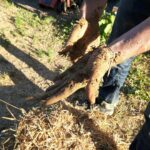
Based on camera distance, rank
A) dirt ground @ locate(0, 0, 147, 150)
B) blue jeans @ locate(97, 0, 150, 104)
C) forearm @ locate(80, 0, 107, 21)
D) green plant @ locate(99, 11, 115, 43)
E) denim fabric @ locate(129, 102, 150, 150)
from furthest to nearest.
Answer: green plant @ locate(99, 11, 115, 43), dirt ground @ locate(0, 0, 147, 150), blue jeans @ locate(97, 0, 150, 104), forearm @ locate(80, 0, 107, 21), denim fabric @ locate(129, 102, 150, 150)

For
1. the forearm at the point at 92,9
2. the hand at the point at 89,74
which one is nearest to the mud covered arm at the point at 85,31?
the forearm at the point at 92,9

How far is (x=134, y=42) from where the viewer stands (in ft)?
7.65

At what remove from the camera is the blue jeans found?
344 centimetres

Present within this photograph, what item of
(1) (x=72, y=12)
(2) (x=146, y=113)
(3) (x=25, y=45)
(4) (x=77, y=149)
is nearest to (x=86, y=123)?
(4) (x=77, y=149)

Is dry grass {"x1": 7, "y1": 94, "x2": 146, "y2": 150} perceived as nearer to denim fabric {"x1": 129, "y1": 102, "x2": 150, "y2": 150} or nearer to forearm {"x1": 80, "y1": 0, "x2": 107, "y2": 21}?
denim fabric {"x1": 129, "y1": 102, "x2": 150, "y2": 150}

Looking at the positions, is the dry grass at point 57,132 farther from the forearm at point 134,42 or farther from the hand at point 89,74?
the forearm at point 134,42

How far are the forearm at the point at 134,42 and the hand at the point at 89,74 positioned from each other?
61 mm

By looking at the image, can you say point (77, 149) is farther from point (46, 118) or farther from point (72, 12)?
point (72, 12)

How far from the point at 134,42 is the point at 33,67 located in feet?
8.68

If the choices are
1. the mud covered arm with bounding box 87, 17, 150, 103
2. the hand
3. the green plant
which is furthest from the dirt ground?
the mud covered arm with bounding box 87, 17, 150, 103

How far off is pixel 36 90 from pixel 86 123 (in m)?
1.33

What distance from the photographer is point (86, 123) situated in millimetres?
3201

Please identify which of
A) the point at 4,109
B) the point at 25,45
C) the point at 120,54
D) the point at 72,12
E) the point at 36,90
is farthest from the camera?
the point at 72,12

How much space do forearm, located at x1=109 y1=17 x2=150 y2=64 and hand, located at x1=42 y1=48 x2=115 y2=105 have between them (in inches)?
2.4
